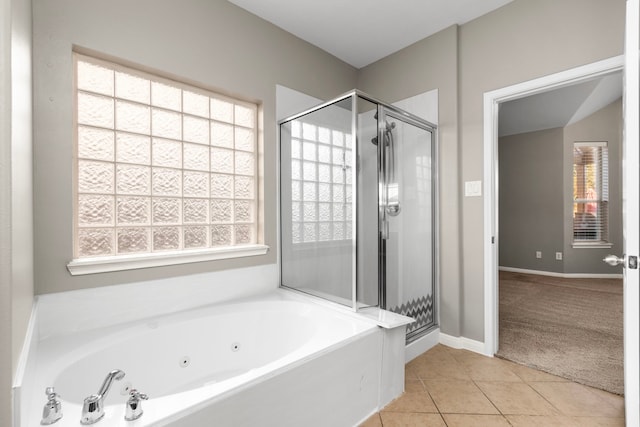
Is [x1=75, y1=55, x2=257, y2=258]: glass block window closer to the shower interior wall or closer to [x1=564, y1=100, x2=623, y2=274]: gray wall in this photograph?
the shower interior wall

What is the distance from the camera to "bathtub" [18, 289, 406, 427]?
3.54 feet

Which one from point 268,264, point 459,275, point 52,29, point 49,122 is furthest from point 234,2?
point 459,275

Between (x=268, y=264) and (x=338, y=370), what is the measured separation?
3.65ft

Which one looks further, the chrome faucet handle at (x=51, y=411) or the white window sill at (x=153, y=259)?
the white window sill at (x=153, y=259)

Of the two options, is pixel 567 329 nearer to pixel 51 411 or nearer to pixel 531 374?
pixel 531 374

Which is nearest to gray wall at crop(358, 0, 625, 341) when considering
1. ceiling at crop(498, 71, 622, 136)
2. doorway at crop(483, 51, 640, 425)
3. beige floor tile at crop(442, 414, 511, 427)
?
doorway at crop(483, 51, 640, 425)

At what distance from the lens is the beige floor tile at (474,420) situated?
1.57 meters

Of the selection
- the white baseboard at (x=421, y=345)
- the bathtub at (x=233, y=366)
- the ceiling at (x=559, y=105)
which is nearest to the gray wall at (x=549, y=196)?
the ceiling at (x=559, y=105)

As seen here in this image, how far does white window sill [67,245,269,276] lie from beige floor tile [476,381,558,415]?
5.54 ft

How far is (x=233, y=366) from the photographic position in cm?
193

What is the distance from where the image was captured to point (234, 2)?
87.2 inches

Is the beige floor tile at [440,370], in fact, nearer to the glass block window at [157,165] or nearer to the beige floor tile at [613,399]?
the beige floor tile at [613,399]

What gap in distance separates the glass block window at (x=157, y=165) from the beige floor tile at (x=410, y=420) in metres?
1.44

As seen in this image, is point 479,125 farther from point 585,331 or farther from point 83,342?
point 83,342
